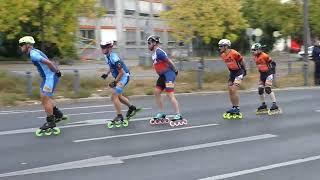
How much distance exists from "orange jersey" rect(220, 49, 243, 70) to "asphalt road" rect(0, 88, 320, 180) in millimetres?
1256

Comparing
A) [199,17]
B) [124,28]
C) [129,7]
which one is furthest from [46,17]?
[129,7]

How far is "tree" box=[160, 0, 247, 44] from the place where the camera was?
2708cm

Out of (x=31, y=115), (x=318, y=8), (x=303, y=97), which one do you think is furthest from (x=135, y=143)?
(x=318, y=8)

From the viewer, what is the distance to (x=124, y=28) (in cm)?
6047

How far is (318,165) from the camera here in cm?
→ 808

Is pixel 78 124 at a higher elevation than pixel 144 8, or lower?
higher

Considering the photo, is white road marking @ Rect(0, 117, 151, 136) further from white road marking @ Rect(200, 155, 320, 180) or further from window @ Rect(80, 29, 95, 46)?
window @ Rect(80, 29, 95, 46)

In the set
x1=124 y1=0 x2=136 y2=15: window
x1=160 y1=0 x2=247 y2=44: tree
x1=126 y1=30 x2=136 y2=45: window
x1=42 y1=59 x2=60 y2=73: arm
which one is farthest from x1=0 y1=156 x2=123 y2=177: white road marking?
x1=124 y1=0 x2=136 y2=15: window

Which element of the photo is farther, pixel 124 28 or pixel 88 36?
pixel 124 28

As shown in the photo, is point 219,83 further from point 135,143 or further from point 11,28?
point 135,143

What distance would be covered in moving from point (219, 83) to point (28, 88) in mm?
8613

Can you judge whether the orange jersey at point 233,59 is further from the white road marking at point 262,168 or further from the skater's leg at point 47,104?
the white road marking at point 262,168

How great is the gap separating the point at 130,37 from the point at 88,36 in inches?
234

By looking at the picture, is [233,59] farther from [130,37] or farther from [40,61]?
[130,37]
